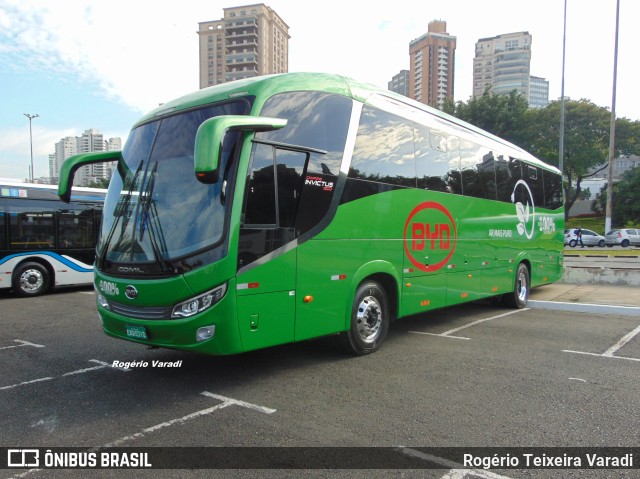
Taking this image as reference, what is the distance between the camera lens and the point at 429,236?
750 centimetres

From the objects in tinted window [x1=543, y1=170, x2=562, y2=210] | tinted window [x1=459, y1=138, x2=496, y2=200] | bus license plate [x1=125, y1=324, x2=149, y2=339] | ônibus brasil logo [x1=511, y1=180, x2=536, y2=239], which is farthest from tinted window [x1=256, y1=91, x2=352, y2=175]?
tinted window [x1=543, y1=170, x2=562, y2=210]

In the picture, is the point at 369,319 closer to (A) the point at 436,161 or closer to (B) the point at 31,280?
(A) the point at 436,161

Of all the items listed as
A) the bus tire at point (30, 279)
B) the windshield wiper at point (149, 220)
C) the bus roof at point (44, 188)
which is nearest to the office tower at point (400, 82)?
the bus roof at point (44, 188)

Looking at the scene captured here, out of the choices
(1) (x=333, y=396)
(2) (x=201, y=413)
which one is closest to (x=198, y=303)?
(2) (x=201, y=413)

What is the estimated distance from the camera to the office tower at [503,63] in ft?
418

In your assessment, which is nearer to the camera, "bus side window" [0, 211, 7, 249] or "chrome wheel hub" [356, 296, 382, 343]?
→ "chrome wheel hub" [356, 296, 382, 343]

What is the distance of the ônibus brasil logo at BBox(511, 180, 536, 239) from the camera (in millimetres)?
10680

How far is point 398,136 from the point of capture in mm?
6883

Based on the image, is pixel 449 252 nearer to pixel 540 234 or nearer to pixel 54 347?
pixel 540 234

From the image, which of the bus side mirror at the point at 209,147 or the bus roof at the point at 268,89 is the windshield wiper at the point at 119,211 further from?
the bus side mirror at the point at 209,147

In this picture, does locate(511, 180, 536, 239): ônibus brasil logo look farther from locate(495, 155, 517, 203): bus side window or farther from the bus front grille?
the bus front grille

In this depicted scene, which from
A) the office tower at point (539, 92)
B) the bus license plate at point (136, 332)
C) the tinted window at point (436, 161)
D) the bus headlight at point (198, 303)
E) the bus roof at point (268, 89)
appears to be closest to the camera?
the bus headlight at point (198, 303)

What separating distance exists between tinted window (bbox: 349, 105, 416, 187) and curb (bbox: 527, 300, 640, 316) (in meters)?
5.77

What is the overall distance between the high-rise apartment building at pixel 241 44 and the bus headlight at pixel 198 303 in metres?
111
